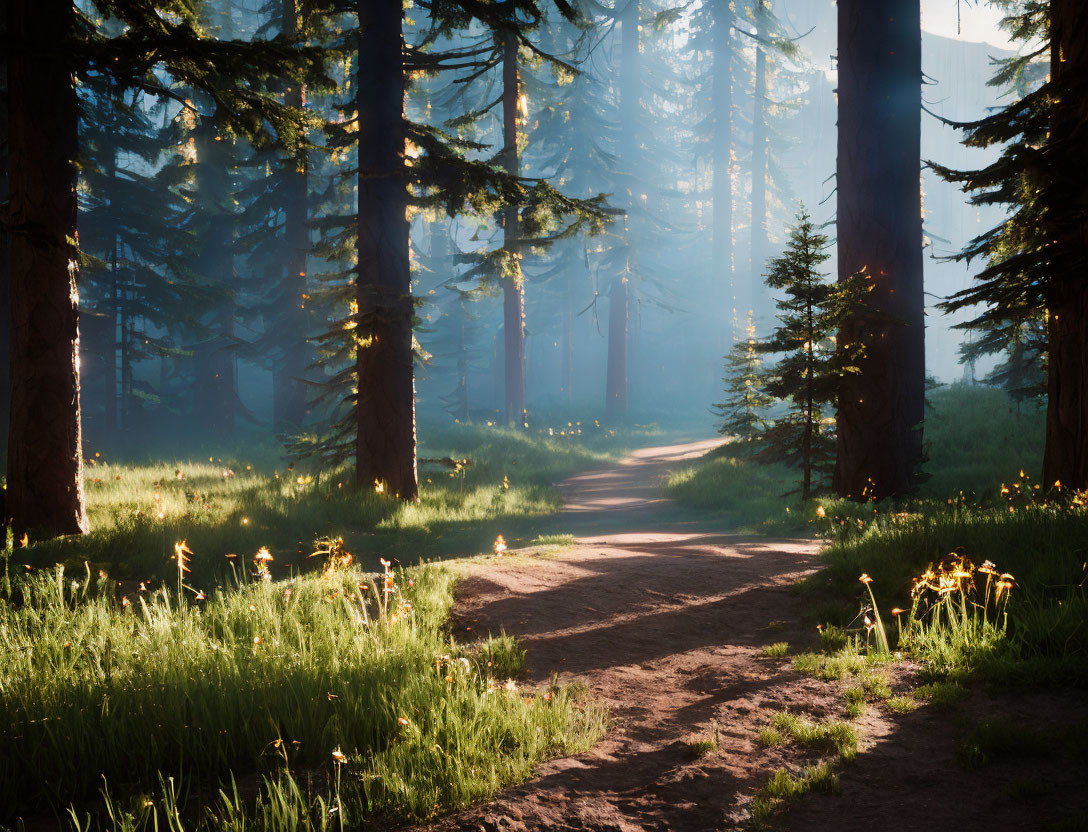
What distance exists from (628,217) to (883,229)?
2409 cm

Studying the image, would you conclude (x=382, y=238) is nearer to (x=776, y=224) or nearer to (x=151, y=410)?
(x=151, y=410)

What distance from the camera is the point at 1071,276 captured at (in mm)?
6160

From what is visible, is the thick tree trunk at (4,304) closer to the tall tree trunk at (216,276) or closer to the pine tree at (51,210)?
the pine tree at (51,210)

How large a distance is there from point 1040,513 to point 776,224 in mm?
49247

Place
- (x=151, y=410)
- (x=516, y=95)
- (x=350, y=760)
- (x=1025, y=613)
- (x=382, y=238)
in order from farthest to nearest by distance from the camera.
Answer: (x=151, y=410) < (x=516, y=95) < (x=382, y=238) < (x=1025, y=613) < (x=350, y=760)

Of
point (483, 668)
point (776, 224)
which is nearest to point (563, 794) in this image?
point (483, 668)

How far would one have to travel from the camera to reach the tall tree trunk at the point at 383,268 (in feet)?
35.9

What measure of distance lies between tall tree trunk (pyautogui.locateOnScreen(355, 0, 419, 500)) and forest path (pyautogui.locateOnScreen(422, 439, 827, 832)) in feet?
13.0

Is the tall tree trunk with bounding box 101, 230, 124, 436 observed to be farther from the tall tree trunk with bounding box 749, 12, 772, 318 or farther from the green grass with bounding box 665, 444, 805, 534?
the tall tree trunk with bounding box 749, 12, 772, 318

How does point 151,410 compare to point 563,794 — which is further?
point 151,410

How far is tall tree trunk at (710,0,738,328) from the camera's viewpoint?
124 feet

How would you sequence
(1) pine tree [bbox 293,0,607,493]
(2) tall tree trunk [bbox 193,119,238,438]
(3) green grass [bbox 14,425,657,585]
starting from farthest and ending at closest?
(2) tall tree trunk [bbox 193,119,238,438], (1) pine tree [bbox 293,0,607,493], (3) green grass [bbox 14,425,657,585]

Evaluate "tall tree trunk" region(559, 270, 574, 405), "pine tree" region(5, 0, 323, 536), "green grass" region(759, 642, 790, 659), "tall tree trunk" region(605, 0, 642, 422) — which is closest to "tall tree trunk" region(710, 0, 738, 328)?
"tall tree trunk" region(605, 0, 642, 422)

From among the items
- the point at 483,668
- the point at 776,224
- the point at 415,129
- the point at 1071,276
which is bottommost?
the point at 483,668
